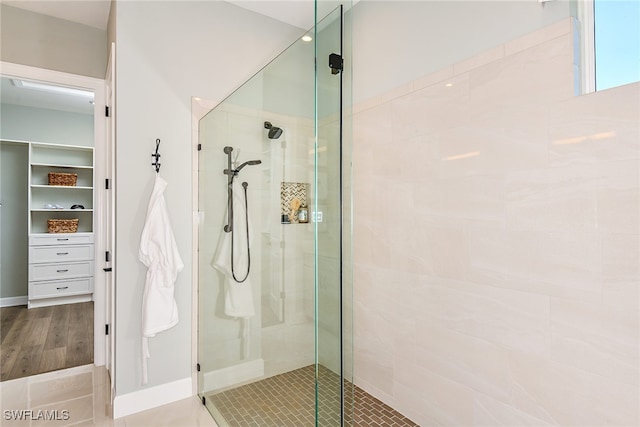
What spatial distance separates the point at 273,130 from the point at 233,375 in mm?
1357

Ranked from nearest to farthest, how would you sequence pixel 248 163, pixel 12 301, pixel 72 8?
pixel 248 163
pixel 72 8
pixel 12 301

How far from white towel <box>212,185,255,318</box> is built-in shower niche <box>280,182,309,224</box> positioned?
0.40m

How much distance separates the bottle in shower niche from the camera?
4.20 ft

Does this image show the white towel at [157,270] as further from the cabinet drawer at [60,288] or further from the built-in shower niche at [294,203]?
the cabinet drawer at [60,288]

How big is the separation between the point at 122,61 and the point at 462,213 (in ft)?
7.24

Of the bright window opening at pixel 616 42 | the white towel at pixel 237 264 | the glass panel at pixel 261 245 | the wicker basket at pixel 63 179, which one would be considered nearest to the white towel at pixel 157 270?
the glass panel at pixel 261 245

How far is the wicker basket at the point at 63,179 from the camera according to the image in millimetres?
4703

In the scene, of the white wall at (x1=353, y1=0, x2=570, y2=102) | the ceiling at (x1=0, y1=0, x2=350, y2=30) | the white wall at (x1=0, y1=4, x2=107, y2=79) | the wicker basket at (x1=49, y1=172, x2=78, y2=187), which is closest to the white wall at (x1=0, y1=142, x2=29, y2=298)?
the wicker basket at (x1=49, y1=172, x2=78, y2=187)

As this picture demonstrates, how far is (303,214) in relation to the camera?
1.30 meters

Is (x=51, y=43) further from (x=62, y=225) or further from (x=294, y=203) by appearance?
(x=62, y=225)

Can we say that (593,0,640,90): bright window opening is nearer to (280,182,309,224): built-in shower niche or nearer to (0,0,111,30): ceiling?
(280,182,309,224): built-in shower niche

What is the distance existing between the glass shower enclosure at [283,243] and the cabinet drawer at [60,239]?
346 centimetres

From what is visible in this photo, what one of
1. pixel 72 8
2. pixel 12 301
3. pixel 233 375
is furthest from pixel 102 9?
pixel 12 301

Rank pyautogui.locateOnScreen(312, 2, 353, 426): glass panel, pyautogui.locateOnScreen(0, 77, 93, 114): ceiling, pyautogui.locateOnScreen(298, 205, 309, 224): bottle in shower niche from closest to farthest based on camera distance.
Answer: pyautogui.locateOnScreen(312, 2, 353, 426): glass panel → pyautogui.locateOnScreen(298, 205, 309, 224): bottle in shower niche → pyautogui.locateOnScreen(0, 77, 93, 114): ceiling
